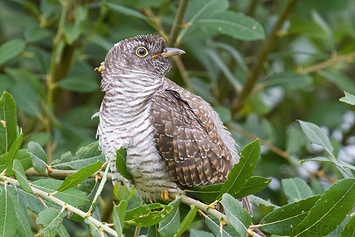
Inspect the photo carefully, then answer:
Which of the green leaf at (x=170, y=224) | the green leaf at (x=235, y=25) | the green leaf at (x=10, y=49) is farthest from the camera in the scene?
the green leaf at (x=10, y=49)

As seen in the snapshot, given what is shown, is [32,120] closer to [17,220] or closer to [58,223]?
[17,220]

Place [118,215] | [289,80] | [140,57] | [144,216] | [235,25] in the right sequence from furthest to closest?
[289,80] → [235,25] → [140,57] → [144,216] → [118,215]

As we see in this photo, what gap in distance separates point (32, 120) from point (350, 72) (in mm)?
3074

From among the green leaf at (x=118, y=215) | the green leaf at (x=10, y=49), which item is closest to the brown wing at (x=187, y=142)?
the green leaf at (x=118, y=215)

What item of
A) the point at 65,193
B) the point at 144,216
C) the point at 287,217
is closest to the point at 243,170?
the point at 287,217

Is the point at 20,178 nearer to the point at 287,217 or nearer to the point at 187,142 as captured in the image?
the point at 187,142

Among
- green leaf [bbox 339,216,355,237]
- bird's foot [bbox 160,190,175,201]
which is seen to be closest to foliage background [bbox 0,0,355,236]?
bird's foot [bbox 160,190,175,201]

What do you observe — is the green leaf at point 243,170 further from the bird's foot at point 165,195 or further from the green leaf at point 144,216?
the bird's foot at point 165,195

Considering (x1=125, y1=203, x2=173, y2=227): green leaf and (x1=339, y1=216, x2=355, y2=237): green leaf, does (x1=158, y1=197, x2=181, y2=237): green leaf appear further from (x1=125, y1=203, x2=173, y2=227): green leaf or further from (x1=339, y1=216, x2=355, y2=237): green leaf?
(x1=339, y1=216, x2=355, y2=237): green leaf

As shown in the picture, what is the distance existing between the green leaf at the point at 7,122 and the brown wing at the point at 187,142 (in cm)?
55

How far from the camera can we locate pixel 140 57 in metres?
1.92

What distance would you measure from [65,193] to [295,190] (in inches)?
41.0

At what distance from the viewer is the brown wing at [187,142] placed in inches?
65.7

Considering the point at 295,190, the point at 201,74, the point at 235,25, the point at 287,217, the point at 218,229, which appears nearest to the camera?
the point at 287,217
